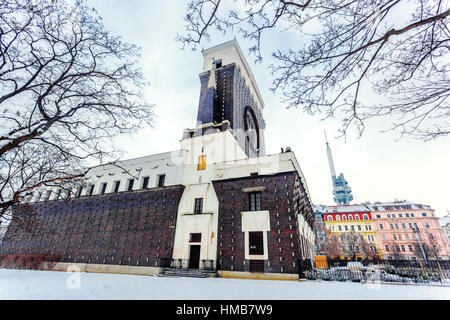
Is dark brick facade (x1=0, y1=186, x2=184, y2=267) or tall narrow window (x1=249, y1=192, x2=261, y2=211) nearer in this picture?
tall narrow window (x1=249, y1=192, x2=261, y2=211)

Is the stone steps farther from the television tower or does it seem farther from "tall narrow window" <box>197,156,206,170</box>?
the television tower

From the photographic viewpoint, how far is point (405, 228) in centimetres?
5231

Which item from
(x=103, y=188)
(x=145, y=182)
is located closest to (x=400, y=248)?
(x=145, y=182)

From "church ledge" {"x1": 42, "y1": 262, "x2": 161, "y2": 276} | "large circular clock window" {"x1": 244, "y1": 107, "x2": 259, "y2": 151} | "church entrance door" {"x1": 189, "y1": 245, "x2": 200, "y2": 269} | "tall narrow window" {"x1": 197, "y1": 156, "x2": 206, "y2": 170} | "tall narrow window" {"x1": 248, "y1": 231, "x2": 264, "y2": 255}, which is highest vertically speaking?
"large circular clock window" {"x1": 244, "y1": 107, "x2": 259, "y2": 151}

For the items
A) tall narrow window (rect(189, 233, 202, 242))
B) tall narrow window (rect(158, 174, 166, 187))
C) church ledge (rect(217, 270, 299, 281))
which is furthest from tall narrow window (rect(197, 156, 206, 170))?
church ledge (rect(217, 270, 299, 281))

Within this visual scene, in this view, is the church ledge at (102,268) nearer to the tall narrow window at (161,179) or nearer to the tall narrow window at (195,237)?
the tall narrow window at (195,237)

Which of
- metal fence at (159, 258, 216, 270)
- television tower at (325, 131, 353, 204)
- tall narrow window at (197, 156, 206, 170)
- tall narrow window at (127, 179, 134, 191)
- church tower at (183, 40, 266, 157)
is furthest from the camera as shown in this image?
television tower at (325, 131, 353, 204)

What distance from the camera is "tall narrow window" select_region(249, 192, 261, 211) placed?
17.2 meters

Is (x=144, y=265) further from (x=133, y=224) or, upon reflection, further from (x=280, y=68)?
(x=280, y=68)

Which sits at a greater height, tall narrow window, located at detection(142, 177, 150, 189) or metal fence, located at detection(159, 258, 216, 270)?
tall narrow window, located at detection(142, 177, 150, 189)

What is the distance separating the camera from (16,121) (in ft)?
22.2

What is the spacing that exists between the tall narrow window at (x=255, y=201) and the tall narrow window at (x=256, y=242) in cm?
206

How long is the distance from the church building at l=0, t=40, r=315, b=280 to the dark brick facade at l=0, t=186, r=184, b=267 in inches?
4.3
